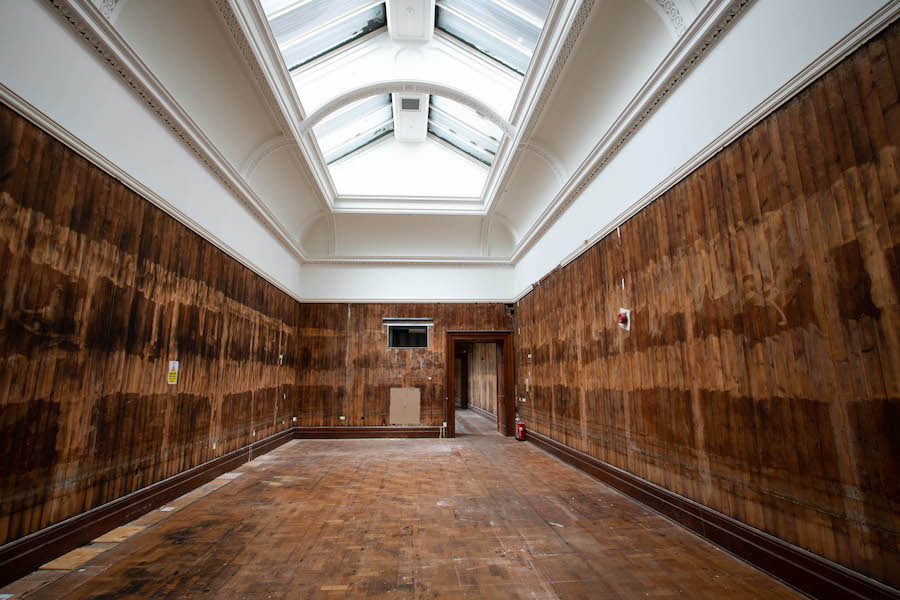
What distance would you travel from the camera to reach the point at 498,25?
20.6ft

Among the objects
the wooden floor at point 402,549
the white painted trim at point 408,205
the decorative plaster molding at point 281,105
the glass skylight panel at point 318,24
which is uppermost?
the glass skylight panel at point 318,24

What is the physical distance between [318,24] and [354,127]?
2845mm

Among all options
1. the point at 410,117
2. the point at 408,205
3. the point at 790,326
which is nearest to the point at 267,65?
the point at 410,117

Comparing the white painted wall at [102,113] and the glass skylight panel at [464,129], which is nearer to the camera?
the white painted wall at [102,113]

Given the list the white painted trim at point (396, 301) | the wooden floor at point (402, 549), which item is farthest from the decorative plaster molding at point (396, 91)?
the wooden floor at point (402, 549)

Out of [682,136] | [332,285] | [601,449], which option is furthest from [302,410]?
[682,136]

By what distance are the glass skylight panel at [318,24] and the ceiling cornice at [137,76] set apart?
1.76 metres

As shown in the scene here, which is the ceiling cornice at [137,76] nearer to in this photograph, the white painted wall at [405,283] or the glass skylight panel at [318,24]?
the glass skylight panel at [318,24]

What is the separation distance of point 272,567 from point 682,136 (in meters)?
5.27

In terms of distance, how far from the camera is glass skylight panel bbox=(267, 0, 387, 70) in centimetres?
575

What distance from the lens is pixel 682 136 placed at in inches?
166

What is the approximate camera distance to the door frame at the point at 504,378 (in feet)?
33.7

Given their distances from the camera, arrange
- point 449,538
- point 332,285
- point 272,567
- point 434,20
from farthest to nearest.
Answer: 1. point 332,285
2. point 434,20
3. point 449,538
4. point 272,567

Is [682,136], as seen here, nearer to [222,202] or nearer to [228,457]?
[222,202]
